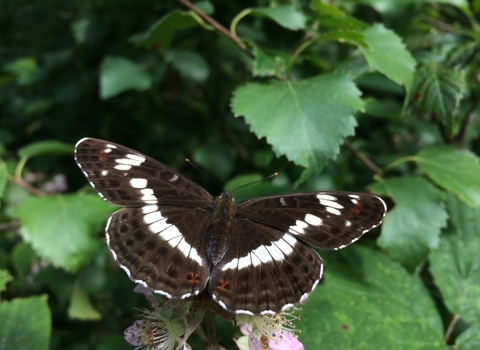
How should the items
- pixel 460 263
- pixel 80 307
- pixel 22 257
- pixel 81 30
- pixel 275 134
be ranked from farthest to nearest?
1. pixel 81 30
2. pixel 80 307
3. pixel 22 257
4. pixel 460 263
5. pixel 275 134

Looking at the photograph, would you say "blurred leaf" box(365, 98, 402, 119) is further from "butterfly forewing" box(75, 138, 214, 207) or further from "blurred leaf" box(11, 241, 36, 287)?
"blurred leaf" box(11, 241, 36, 287)

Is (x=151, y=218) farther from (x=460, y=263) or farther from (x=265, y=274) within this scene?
(x=460, y=263)

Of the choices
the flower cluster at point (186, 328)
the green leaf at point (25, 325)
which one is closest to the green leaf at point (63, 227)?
the green leaf at point (25, 325)

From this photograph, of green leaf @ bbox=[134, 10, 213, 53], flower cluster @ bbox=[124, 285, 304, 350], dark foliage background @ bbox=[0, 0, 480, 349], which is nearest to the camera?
flower cluster @ bbox=[124, 285, 304, 350]

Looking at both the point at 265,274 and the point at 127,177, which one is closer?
the point at 265,274

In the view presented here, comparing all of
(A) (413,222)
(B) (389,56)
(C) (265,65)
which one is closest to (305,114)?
(C) (265,65)

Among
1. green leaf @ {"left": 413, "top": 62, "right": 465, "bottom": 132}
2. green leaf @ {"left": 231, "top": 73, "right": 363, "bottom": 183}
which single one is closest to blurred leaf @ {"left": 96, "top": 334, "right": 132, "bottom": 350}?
green leaf @ {"left": 231, "top": 73, "right": 363, "bottom": 183}
